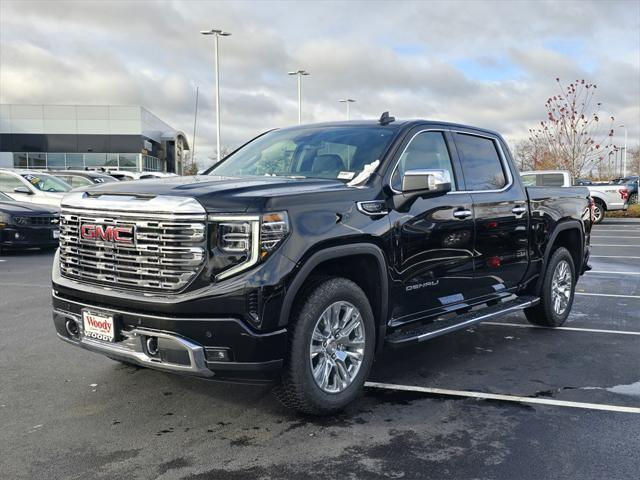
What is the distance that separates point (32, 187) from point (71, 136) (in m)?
38.8

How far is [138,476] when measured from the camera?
3.21 metres

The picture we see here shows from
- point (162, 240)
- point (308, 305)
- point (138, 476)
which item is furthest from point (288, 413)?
point (162, 240)

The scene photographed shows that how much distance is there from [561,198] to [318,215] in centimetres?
374

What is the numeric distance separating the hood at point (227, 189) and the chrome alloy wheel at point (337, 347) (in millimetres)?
782

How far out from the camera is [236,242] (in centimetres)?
355

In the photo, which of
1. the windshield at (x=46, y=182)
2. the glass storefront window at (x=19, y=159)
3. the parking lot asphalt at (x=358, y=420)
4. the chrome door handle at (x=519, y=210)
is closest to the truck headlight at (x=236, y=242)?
the parking lot asphalt at (x=358, y=420)

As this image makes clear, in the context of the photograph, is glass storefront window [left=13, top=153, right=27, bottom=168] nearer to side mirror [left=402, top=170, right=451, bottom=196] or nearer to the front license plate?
the front license plate

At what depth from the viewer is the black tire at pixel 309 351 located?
3.73 metres

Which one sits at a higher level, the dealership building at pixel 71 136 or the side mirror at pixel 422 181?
the dealership building at pixel 71 136

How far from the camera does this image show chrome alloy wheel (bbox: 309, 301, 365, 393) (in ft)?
12.9

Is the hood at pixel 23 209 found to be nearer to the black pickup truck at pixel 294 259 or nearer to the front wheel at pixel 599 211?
the black pickup truck at pixel 294 259

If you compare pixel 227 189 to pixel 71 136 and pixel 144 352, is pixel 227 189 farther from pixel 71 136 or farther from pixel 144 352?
pixel 71 136

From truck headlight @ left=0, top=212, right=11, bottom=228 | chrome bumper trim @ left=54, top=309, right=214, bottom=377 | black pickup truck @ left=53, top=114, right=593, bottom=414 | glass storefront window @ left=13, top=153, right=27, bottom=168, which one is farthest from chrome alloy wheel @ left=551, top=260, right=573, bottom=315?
glass storefront window @ left=13, top=153, right=27, bottom=168

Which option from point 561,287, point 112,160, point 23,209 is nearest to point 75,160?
point 112,160
